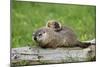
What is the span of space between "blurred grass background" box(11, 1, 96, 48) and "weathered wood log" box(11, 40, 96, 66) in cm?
10

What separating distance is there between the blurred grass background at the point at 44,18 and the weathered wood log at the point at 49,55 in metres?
0.10

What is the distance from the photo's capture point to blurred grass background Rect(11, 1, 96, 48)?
2.24 m

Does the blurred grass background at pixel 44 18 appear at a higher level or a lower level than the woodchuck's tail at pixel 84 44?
higher

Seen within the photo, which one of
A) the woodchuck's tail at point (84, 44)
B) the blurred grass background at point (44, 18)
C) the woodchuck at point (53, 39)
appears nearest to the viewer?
the blurred grass background at point (44, 18)

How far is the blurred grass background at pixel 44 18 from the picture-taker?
224 centimetres

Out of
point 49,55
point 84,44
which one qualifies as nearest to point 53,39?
point 49,55

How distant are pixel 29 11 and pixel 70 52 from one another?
770 mm

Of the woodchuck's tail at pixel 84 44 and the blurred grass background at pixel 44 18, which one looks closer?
the blurred grass background at pixel 44 18

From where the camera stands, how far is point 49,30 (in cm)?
239

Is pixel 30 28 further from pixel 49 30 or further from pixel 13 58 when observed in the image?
pixel 13 58

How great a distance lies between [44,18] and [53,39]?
0.97 feet

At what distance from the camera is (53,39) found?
240cm

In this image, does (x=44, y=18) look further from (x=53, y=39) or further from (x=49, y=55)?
(x=49, y=55)
